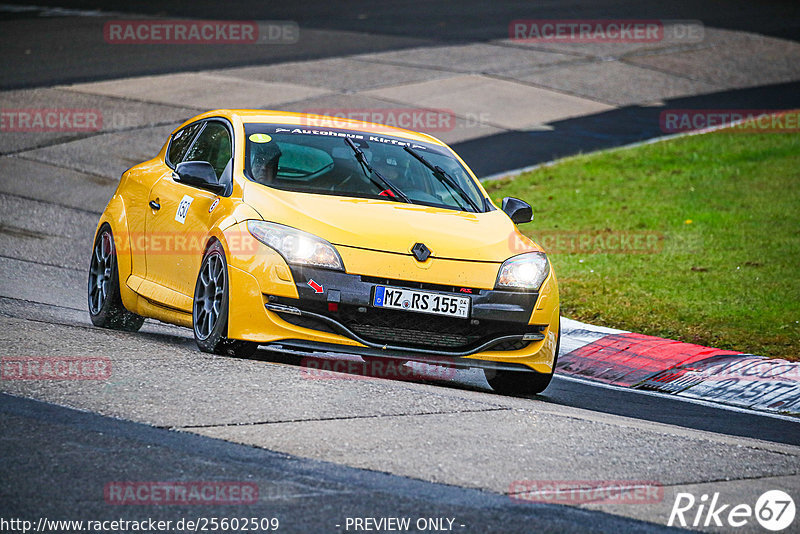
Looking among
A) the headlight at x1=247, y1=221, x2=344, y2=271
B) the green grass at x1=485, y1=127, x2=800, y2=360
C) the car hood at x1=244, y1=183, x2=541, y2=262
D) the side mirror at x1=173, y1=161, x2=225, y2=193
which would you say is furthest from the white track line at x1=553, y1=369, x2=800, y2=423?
the side mirror at x1=173, y1=161, x2=225, y2=193

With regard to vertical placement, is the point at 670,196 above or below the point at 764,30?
below

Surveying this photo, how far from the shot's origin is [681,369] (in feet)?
30.3

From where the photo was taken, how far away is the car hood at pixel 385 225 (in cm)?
721

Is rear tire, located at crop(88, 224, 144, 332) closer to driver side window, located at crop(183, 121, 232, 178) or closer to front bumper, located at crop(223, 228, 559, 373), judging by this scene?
driver side window, located at crop(183, 121, 232, 178)

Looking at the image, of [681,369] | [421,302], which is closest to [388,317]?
[421,302]

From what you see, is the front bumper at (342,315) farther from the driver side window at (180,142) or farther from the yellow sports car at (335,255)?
the driver side window at (180,142)

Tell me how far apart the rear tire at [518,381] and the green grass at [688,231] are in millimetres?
2532

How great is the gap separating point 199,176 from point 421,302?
1.74m

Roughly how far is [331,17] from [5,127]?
13.7 m

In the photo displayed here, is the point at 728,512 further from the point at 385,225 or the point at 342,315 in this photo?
the point at 385,225

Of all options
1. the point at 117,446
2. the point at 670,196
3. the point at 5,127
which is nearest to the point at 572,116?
the point at 670,196

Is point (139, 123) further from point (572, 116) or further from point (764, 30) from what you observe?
point (764, 30)

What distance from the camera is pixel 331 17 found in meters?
31.1

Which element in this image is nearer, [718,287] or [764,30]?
[718,287]
